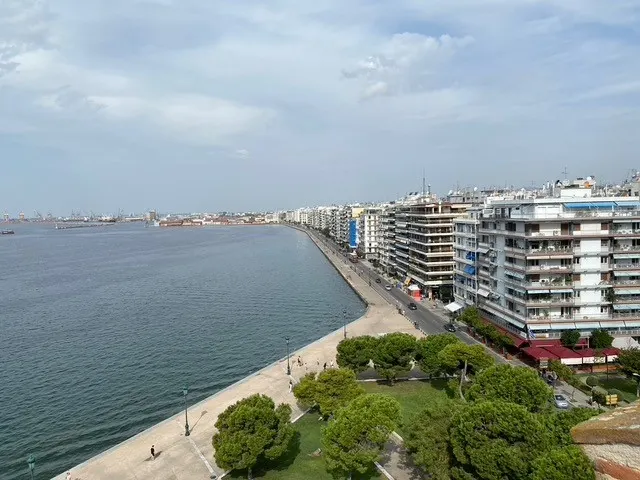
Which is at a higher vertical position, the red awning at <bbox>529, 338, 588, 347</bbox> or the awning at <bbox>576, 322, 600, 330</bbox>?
the awning at <bbox>576, 322, 600, 330</bbox>

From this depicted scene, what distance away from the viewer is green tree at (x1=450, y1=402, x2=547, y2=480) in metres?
17.2

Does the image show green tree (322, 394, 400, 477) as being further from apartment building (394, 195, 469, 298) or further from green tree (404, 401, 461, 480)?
apartment building (394, 195, 469, 298)

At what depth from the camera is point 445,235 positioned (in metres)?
64.8

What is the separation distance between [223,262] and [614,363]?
3674 inches

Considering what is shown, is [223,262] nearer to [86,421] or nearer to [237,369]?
[237,369]

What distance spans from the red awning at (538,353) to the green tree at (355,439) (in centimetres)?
1938

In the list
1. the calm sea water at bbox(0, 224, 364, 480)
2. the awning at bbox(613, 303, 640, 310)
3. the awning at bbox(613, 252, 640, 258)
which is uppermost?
the awning at bbox(613, 252, 640, 258)

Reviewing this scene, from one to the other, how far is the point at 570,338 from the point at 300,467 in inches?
979

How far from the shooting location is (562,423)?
18.9 meters

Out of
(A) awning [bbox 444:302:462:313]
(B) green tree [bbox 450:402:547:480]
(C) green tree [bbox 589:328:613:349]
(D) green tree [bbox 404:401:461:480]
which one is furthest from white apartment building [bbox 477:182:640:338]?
(B) green tree [bbox 450:402:547:480]

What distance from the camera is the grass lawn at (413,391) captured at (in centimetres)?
3134

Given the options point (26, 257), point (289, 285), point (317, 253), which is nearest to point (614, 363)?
point (289, 285)

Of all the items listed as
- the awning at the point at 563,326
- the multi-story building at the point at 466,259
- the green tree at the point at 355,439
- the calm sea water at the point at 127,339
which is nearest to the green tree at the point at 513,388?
the green tree at the point at 355,439

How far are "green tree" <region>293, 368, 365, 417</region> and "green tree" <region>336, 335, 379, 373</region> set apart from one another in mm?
5659
